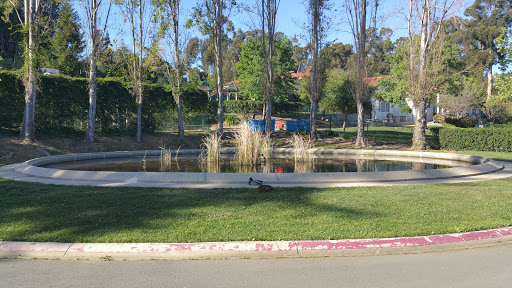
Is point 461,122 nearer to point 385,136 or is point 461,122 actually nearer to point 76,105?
point 385,136

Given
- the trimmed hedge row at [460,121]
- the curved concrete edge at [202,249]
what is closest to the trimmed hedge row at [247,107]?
the trimmed hedge row at [460,121]

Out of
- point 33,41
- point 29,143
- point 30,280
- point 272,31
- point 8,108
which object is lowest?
point 30,280

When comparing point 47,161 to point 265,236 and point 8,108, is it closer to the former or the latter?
point 8,108

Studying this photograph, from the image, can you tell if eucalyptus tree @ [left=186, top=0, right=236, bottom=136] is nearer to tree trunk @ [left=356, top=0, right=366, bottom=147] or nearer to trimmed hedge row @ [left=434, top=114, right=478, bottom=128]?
tree trunk @ [left=356, top=0, right=366, bottom=147]

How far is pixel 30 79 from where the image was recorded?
17469 mm

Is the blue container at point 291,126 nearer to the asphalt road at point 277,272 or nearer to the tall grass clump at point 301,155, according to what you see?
the tall grass clump at point 301,155

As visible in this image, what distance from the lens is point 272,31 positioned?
2294 cm

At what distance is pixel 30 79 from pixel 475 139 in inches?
907

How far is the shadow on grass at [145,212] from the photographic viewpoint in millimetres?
5875

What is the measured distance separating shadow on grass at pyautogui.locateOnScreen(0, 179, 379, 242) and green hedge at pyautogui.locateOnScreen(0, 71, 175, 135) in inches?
472

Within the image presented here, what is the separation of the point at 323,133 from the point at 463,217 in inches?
788

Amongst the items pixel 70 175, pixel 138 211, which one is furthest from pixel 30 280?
pixel 70 175

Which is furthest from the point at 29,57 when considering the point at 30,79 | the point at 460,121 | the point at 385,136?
the point at 460,121

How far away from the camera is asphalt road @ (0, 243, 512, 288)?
14.7ft
